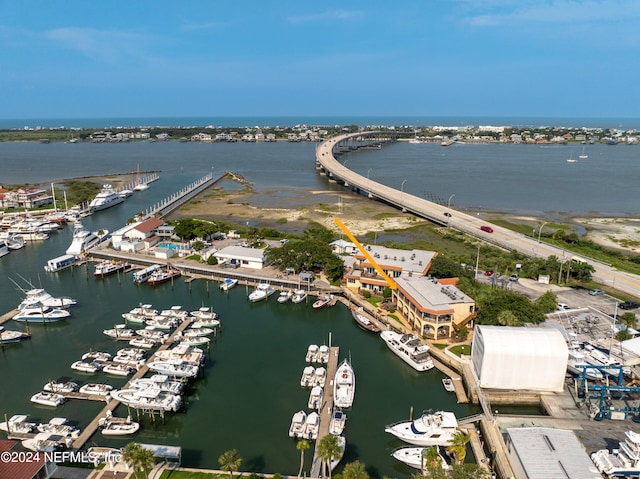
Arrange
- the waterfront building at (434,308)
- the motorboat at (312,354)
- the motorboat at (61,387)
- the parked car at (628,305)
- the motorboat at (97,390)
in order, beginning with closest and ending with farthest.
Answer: the motorboat at (97,390) → the motorboat at (61,387) → the motorboat at (312,354) → the waterfront building at (434,308) → the parked car at (628,305)

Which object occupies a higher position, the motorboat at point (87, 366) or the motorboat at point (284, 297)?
the motorboat at point (284, 297)

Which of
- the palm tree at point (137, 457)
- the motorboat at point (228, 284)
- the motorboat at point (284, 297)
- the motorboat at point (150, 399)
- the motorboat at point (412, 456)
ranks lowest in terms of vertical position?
the motorboat at point (412, 456)

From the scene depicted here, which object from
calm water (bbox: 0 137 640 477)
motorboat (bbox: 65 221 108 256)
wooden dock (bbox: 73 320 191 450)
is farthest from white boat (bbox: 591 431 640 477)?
motorboat (bbox: 65 221 108 256)

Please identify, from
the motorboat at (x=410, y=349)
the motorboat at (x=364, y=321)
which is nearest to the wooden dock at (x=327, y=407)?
the motorboat at (x=364, y=321)

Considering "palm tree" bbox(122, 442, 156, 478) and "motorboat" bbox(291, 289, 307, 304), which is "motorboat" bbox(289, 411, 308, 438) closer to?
"palm tree" bbox(122, 442, 156, 478)

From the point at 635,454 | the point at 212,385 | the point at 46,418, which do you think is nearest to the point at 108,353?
the point at 46,418

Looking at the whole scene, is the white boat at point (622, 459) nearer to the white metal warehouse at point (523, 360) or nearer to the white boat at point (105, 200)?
the white metal warehouse at point (523, 360)
